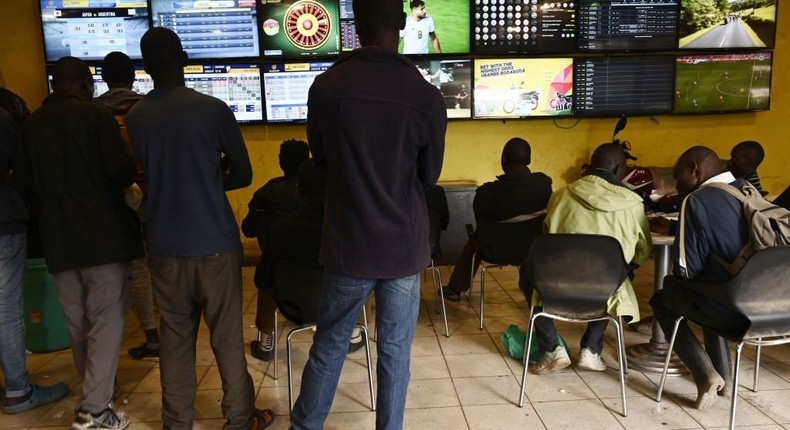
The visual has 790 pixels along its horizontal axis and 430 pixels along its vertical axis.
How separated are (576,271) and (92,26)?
167 inches

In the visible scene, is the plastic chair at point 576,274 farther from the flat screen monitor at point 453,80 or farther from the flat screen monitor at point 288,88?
the flat screen monitor at point 288,88

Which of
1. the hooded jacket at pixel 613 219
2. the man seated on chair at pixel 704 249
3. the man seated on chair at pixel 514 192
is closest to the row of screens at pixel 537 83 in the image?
the man seated on chair at pixel 514 192

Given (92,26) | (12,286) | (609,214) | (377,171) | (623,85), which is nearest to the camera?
(377,171)

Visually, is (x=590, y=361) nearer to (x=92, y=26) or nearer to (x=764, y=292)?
(x=764, y=292)

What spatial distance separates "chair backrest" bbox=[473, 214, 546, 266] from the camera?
3268mm

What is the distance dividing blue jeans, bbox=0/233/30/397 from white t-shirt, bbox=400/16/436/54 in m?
3.18

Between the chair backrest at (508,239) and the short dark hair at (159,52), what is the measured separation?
200 cm

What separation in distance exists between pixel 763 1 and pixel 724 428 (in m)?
3.99

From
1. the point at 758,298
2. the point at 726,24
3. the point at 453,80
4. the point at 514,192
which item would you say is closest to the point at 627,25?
the point at 726,24

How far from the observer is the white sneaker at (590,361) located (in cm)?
289

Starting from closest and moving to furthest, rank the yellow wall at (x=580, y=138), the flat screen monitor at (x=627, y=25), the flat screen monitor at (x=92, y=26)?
the flat screen monitor at (x=92, y=26) < the flat screen monitor at (x=627, y=25) < the yellow wall at (x=580, y=138)

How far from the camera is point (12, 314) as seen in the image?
2508mm

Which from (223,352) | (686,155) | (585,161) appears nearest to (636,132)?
(585,161)

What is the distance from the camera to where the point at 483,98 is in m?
4.85
